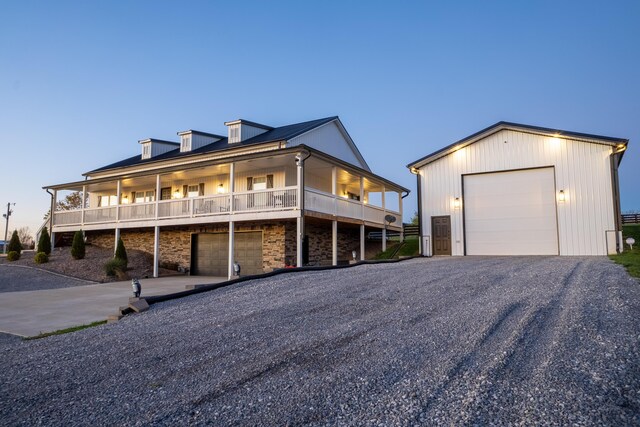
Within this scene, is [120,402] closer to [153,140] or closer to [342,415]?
[342,415]

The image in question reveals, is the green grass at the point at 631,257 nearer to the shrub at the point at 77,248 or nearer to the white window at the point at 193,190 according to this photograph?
the white window at the point at 193,190

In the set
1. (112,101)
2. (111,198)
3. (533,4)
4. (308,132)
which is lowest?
(111,198)

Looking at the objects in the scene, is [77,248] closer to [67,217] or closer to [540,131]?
[67,217]

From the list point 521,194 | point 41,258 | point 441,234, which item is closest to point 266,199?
point 441,234

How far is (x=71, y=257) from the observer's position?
18250 mm

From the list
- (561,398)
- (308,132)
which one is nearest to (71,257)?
(308,132)

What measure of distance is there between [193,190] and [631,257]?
59.6ft

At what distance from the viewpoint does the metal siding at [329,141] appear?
19.9 meters

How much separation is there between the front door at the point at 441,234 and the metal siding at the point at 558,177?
181 mm

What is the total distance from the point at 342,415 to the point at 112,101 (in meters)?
29.8

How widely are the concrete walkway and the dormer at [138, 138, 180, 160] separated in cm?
1315

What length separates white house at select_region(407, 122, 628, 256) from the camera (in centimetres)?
1405

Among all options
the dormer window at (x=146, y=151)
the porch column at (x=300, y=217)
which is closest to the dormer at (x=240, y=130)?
the dormer window at (x=146, y=151)

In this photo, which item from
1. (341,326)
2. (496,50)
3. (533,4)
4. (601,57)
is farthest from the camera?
(601,57)
